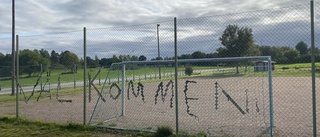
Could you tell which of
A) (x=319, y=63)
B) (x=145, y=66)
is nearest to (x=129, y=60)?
(x=145, y=66)

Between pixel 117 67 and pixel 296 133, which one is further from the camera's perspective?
pixel 117 67

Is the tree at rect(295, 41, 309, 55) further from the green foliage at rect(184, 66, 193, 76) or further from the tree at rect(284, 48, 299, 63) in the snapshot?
the green foliage at rect(184, 66, 193, 76)

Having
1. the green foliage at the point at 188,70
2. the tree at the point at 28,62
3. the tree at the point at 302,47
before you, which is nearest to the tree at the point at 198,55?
the green foliage at the point at 188,70

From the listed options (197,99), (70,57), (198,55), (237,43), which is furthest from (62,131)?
(237,43)

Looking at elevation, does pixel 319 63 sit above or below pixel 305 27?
below

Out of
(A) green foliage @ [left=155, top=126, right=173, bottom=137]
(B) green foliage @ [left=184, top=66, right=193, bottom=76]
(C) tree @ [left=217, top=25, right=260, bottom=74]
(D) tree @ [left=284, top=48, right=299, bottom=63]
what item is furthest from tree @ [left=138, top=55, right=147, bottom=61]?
(D) tree @ [left=284, top=48, right=299, bottom=63]

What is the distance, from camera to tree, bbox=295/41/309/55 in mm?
6095

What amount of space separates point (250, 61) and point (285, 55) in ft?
4.51

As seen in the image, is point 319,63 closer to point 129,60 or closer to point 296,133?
point 296,133

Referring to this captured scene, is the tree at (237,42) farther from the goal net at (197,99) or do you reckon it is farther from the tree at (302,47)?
the tree at (302,47)

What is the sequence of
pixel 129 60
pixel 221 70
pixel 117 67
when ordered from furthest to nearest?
1. pixel 117 67
2. pixel 129 60
3. pixel 221 70

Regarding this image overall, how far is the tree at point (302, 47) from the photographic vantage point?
20.0ft

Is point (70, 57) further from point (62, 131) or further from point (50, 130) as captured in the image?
point (62, 131)

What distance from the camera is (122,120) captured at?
9.91m
